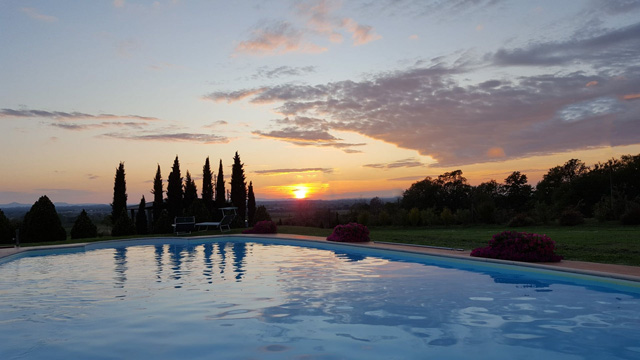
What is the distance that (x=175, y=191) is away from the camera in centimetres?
3002

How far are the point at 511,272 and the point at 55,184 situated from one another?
25.0 m

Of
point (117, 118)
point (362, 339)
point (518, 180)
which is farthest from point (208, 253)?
point (518, 180)

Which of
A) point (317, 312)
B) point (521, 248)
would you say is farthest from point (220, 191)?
point (317, 312)

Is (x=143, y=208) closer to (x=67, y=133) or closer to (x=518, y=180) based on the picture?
(x=67, y=133)

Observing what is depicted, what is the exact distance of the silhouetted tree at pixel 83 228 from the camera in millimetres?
20516

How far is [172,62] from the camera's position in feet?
54.6

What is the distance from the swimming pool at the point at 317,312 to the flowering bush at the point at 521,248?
0.56 meters

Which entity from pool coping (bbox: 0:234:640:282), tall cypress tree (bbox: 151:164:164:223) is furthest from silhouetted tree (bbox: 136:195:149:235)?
pool coping (bbox: 0:234:640:282)

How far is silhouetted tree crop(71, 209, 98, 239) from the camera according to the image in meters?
20.5

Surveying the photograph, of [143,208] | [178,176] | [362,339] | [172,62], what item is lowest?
[362,339]

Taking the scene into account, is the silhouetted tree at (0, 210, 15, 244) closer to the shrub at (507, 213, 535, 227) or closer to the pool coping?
the pool coping

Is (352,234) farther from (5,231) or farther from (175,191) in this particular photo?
(175,191)

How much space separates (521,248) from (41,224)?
1902 cm

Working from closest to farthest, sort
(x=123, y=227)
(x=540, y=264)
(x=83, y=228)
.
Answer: (x=540, y=264) → (x=83, y=228) → (x=123, y=227)
